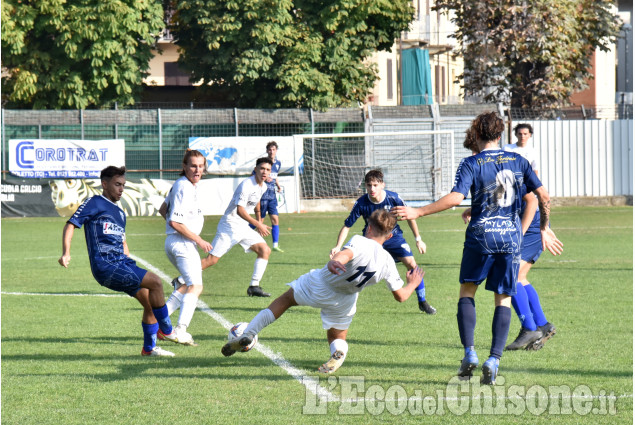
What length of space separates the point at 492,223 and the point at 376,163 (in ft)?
75.7

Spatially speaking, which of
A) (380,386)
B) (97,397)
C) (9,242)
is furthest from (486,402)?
(9,242)

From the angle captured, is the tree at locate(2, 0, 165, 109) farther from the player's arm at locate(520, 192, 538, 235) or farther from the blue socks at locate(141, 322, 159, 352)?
the player's arm at locate(520, 192, 538, 235)

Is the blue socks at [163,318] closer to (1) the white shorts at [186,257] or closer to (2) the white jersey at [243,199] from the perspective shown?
(1) the white shorts at [186,257]

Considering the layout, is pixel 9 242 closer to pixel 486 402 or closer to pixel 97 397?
pixel 97 397

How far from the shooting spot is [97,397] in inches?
241

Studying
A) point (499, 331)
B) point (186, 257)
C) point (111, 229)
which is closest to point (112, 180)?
point (111, 229)

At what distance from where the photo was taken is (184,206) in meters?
8.30

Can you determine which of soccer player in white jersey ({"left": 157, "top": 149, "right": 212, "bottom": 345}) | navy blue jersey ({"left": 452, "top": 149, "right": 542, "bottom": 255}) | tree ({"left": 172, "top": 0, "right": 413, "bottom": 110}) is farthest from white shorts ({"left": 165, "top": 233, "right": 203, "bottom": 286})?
tree ({"left": 172, "top": 0, "right": 413, "bottom": 110})

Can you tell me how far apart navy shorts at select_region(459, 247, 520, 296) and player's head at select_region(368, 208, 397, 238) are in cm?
63

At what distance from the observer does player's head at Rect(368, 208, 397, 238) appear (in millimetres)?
6379

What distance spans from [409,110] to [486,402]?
80.7 ft

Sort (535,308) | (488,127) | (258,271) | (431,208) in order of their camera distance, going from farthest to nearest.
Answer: (258,271) < (535,308) < (488,127) < (431,208)

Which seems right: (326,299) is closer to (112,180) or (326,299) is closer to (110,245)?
(110,245)

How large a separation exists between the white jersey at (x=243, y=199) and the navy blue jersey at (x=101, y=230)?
141 inches
